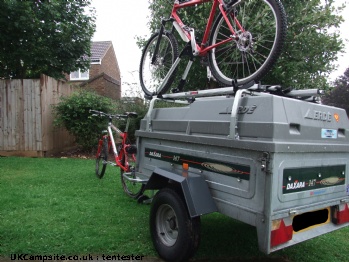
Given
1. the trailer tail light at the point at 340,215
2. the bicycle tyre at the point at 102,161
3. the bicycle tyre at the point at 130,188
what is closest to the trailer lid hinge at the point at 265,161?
the trailer tail light at the point at 340,215

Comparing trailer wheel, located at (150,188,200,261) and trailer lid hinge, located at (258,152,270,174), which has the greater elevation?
trailer lid hinge, located at (258,152,270,174)

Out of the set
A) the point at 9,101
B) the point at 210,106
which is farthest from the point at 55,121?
the point at 210,106

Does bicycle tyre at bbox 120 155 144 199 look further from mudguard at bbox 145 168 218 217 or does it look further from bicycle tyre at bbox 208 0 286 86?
bicycle tyre at bbox 208 0 286 86

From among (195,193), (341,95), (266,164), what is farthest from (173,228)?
(341,95)

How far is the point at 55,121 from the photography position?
894 cm

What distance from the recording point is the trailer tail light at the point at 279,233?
221 centimetres

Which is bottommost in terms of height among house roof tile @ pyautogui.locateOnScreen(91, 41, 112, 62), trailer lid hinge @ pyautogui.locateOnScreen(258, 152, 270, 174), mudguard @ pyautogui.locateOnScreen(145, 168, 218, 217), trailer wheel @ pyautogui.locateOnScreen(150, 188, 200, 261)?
trailer wheel @ pyautogui.locateOnScreen(150, 188, 200, 261)

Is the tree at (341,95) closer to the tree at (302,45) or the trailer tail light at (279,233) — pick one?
the tree at (302,45)

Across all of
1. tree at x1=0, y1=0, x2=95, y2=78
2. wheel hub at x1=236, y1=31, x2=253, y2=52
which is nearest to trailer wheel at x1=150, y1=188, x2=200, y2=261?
wheel hub at x1=236, y1=31, x2=253, y2=52

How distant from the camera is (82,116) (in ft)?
30.0

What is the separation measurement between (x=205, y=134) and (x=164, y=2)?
19.8ft

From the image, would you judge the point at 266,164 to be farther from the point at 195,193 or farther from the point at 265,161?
the point at 195,193

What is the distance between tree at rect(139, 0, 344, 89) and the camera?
270 inches

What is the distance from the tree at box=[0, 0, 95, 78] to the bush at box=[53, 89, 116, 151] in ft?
4.69
